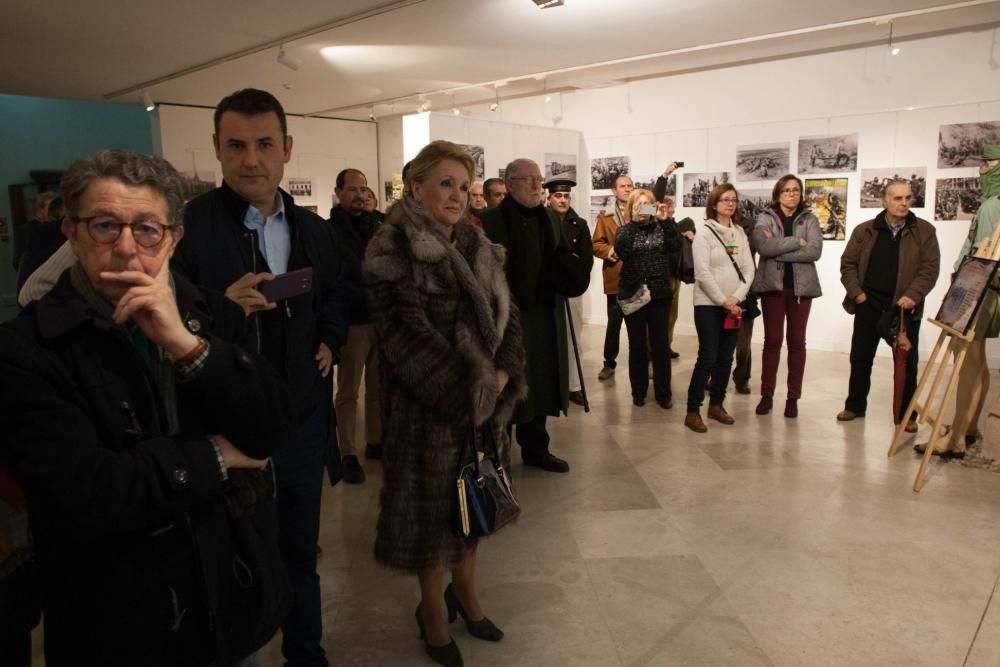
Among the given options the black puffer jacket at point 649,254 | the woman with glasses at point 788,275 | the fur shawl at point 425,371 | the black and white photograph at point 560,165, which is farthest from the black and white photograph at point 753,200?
the fur shawl at point 425,371

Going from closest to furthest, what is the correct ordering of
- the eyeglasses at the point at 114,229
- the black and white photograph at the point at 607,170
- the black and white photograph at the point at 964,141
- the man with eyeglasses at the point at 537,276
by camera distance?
the eyeglasses at the point at 114,229, the man with eyeglasses at the point at 537,276, the black and white photograph at the point at 964,141, the black and white photograph at the point at 607,170

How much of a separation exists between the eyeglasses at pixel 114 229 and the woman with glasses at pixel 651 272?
4.84 m

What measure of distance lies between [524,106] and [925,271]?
735 centimetres

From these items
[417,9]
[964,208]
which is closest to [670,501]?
[417,9]

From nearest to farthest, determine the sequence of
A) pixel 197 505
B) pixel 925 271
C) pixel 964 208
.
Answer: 1. pixel 197 505
2. pixel 925 271
3. pixel 964 208

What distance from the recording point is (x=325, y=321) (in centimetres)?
236

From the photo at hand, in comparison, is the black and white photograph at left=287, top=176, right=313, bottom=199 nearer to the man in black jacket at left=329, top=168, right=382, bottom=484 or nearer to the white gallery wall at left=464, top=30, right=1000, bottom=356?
the white gallery wall at left=464, top=30, right=1000, bottom=356

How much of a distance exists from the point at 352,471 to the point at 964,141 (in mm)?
7358

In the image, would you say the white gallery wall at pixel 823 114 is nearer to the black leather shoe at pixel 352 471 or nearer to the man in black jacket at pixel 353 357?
the man in black jacket at pixel 353 357

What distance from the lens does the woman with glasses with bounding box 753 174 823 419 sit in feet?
18.2

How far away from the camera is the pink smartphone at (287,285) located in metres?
1.96

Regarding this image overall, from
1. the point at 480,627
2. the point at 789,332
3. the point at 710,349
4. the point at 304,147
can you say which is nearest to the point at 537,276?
the point at 710,349

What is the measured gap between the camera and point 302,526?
2246mm

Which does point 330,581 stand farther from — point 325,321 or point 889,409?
point 889,409
